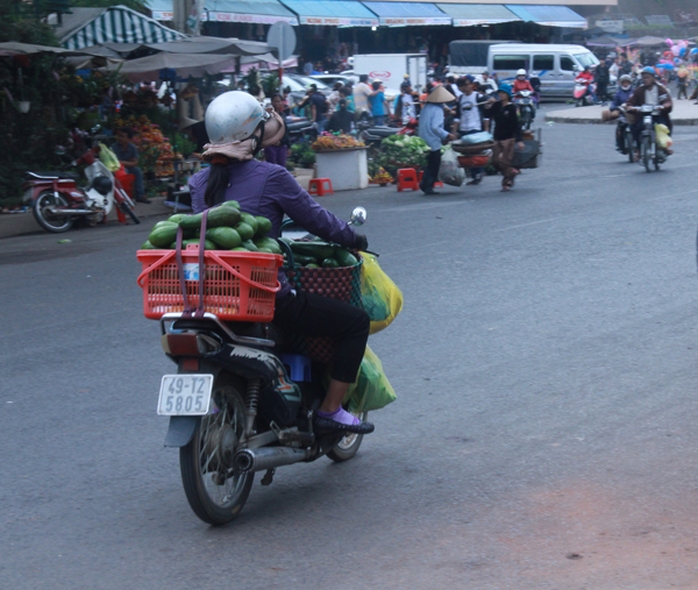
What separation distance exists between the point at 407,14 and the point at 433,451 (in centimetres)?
4774

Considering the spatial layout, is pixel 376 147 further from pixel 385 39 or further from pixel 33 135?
pixel 385 39

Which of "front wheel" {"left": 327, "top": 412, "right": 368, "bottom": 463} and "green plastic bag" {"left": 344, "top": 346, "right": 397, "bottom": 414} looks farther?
"front wheel" {"left": 327, "top": 412, "right": 368, "bottom": 463}

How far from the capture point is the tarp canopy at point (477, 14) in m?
53.4

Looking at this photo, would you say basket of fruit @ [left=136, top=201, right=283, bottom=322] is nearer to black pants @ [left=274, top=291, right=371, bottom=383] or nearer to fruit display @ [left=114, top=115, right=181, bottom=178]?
black pants @ [left=274, top=291, right=371, bottom=383]

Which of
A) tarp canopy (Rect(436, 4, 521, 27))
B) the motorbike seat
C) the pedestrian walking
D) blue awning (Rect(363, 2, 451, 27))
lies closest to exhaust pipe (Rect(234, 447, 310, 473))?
the motorbike seat

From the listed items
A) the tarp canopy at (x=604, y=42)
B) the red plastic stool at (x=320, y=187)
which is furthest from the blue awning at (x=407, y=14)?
the red plastic stool at (x=320, y=187)

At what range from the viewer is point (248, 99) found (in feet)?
14.0

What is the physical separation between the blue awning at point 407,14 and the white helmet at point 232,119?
46.2 metres

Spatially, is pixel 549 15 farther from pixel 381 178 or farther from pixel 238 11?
pixel 381 178

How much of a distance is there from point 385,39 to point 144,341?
50.2 m

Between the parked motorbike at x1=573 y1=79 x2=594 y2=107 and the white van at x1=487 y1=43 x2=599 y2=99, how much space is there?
764 mm

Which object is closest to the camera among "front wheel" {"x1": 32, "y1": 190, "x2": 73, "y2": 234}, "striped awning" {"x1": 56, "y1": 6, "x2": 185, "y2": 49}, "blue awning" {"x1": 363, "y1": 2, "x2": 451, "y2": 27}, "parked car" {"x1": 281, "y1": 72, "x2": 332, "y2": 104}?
"front wheel" {"x1": 32, "y1": 190, "x2": 73, "y2": 234}

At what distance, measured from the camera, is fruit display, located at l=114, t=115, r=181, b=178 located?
17839 mm

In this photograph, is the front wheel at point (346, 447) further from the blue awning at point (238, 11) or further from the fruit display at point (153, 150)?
the blue awning at point (238, 11)
